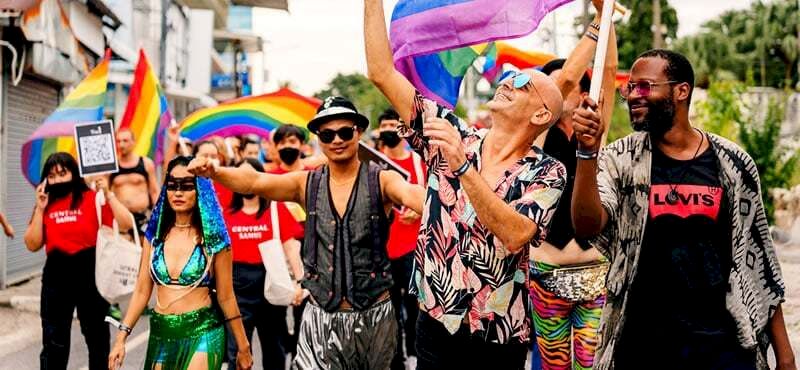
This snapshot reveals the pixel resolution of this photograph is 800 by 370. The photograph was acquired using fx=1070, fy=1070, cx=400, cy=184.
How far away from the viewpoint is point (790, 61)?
57125 millimetres

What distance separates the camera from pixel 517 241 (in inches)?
149

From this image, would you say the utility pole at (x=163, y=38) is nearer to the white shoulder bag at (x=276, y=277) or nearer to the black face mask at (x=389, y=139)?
the black face mask at (x=389, y=139)

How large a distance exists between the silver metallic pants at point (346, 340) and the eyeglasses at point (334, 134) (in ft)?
2.73

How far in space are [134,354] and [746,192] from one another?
261 inches

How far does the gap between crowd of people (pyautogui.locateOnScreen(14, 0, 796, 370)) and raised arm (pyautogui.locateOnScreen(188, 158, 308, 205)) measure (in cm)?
1

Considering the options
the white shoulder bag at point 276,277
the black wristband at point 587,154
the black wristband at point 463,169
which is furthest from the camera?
the white shoulder bag at point 276,277

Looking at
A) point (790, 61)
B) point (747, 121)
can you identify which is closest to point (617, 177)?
point (747, 121)

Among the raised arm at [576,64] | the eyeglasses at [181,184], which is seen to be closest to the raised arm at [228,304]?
the eyeglasses at [181,184]

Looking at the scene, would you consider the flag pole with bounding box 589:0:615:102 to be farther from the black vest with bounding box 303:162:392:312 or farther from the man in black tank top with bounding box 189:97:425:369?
the black vest with bounding box 303:162:392:312

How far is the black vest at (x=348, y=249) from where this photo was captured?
17.2ft

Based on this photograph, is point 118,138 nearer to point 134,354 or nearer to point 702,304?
point 134,354

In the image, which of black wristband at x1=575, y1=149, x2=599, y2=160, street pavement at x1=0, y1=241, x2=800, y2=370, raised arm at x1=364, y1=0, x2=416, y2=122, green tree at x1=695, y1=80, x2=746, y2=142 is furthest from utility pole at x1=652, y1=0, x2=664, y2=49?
black wristband at x1=575, y1=149, x2=599, y2=160

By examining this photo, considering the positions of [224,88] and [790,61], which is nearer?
[224,88]

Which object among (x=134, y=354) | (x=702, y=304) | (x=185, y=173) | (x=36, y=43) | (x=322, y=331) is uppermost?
(x=36, y=43)
